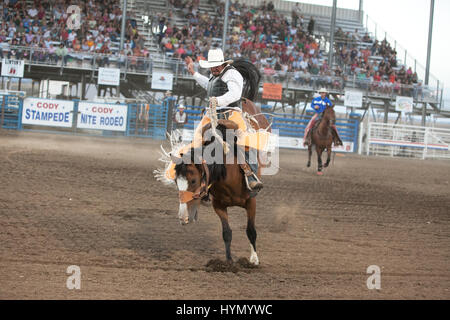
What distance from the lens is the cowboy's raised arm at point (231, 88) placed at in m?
6.09

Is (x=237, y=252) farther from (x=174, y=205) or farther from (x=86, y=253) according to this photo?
(x=174, y=205)

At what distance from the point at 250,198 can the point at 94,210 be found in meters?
3.30

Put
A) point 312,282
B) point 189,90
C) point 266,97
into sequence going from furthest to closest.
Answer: point 189,90 → point 266,97 → point 312,282

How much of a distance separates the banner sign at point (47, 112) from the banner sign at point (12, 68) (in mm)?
1371

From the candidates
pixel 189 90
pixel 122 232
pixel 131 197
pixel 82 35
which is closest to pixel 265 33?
pixel 189 90

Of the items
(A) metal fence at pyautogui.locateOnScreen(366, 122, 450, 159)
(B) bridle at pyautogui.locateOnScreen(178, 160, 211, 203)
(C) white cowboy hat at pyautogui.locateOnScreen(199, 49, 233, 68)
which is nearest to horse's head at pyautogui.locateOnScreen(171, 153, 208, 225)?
(B) bridle at pyautogui.locateOnScreen(178, 160, 211, 203)

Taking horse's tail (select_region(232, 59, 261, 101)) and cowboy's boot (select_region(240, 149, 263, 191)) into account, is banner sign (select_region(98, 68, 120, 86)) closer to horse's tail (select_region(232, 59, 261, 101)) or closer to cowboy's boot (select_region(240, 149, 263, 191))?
horse's tail (select_region(232, 59, 261, 101))

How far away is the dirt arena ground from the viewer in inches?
191

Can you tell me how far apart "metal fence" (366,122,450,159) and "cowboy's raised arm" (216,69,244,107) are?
23.5m

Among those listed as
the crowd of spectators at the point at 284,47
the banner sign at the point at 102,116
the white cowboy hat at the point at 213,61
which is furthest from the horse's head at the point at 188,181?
the crowd of spectators at the point at 284,47

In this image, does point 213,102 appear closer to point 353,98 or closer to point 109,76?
point 109,76

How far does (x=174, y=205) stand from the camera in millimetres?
9273

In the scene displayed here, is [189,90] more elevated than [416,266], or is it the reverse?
[189,90]

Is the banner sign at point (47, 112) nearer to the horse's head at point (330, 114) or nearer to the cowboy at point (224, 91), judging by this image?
the horse's head at point (330, 114)
